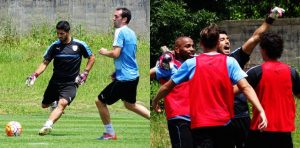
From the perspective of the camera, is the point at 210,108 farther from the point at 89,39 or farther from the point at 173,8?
the point at 89,39

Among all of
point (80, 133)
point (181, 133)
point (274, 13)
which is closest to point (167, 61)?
point (181, 133)

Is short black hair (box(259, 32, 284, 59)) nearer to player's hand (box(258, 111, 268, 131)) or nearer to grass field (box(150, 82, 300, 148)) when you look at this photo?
player's hand (box(258, 111, 268, 131))

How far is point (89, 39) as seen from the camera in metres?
9.16

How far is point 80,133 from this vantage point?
30.9ft

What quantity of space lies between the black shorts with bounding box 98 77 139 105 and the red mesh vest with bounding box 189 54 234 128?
2.88 metres

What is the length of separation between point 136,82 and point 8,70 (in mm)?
2168

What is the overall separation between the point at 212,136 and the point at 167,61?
107 cm

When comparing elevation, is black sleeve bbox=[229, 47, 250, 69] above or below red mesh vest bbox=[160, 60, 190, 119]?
above

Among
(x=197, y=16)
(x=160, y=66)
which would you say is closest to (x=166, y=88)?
(x=160, y=66)

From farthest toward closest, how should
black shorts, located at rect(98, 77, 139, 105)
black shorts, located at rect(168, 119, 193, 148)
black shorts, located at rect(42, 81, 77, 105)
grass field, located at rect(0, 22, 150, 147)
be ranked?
black shorts, located at rect(42, 81, 77, 105) < grass field, located at rect(0, 22, 150, 147) < black shorts, located at rect(98, 77, 139, 105) < black shorts, located at rect(168, 119, 193, 148)

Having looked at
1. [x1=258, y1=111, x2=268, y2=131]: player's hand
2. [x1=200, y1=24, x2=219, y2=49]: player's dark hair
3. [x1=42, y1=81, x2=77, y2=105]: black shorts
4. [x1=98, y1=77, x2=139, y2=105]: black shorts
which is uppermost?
[x1=200, y1=24, x2=219, y2=49]: player's dark hair

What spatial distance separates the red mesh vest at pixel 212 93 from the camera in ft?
18.1

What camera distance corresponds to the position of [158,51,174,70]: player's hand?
6.48 meters

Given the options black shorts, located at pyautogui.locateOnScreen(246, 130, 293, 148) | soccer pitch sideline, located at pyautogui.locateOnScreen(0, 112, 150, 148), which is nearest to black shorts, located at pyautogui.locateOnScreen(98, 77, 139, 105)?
soccer pitch sideline, located at pyautogui.locateOnScreen(0, 112, 150, 148)
